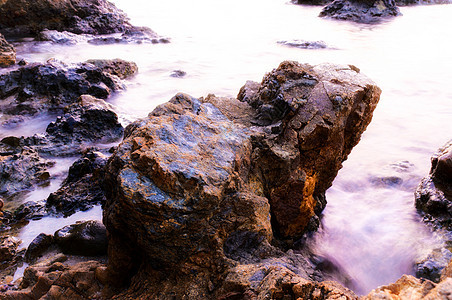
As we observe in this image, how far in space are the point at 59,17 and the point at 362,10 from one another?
41.4 feet

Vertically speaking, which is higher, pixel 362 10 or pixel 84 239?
pixel 362 10

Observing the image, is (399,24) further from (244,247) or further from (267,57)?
(244,247)

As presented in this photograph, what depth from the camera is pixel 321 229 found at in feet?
12.4

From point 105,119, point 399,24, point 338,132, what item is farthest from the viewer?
point 399,24

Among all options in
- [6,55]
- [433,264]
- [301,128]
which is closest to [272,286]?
[301,128]

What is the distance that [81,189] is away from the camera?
12.8 feet

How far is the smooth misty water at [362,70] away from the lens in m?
3.78

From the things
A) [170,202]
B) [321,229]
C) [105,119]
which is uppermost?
[170,202]

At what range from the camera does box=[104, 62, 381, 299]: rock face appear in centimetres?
202

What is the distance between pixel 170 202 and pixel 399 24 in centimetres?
1567

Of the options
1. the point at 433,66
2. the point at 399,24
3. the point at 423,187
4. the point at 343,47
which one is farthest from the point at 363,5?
the point at 423,187

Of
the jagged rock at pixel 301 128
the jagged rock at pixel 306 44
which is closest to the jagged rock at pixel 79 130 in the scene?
A: the jagged rock at pixel 301 128

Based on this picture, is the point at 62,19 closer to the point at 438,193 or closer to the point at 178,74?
the point at 178,74

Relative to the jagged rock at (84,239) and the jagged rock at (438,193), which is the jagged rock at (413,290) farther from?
the jagged rock at (438,193)
